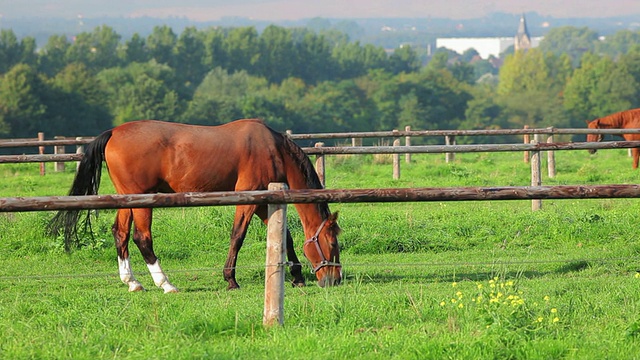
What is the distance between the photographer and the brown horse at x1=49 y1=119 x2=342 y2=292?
9.40m

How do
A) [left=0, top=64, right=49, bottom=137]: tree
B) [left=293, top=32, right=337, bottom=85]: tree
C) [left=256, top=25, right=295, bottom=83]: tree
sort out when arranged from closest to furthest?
[left=0, top=64, right=49, bottom=137]: tree → [left=256, top=25, right=295, bottom=83]: tree → [left=293, top=32, right=337, bottom=85]: tree

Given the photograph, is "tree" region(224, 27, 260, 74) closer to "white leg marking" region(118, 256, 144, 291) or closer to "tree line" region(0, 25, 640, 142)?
"tree line" region(0, 25, 640, 142)

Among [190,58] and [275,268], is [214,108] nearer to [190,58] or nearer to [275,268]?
[190,58]

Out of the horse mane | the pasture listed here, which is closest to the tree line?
the pasture

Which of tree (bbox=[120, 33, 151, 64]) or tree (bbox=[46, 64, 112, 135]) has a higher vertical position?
tree (bbox=[120, 33, 151, 64])

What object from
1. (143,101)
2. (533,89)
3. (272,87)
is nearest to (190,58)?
(272,87)

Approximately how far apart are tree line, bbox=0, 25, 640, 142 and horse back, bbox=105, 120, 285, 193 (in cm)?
5960

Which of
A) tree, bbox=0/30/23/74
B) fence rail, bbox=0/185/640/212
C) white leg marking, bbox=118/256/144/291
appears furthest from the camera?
tree, bbox=0/30/23/74

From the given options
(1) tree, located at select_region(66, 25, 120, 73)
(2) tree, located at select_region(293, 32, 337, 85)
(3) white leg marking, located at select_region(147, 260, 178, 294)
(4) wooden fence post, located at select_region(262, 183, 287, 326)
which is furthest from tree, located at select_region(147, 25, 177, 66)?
(4) wooden fence post, located at select_region(262, 183, 287, 326)

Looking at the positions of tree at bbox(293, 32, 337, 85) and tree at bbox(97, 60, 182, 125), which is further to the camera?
tree at bbox(293, 32, 337, 85)

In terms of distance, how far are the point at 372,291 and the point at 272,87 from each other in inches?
4275

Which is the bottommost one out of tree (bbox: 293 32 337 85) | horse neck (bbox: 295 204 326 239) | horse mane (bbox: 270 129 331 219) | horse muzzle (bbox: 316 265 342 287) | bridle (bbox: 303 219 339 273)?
horse muzzle (bbox: 316 265 342 287)

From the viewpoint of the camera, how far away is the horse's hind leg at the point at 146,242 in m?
9.20

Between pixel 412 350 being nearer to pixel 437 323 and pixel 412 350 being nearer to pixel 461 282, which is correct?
pixel 437 323
